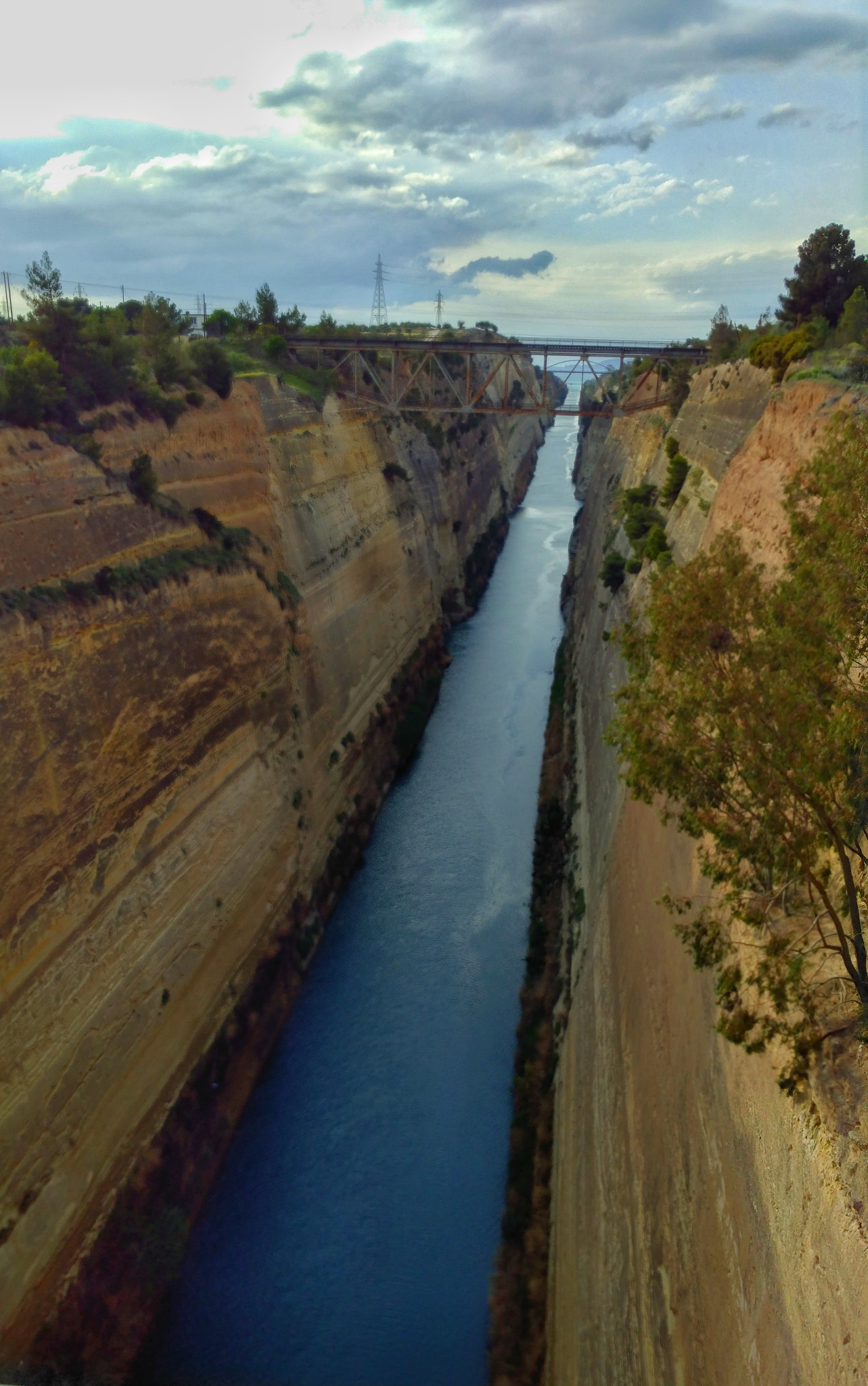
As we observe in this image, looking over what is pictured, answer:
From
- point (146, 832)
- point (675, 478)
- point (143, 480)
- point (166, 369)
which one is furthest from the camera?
point (675, 478)

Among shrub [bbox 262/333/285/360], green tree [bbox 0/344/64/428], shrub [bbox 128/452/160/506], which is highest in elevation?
shrub [bbox 262/333/285/360]

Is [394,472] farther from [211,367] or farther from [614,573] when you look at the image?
[614,573]

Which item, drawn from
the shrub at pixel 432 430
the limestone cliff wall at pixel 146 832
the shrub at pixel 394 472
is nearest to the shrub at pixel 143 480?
the limestone cliff wall at pixel 146 832

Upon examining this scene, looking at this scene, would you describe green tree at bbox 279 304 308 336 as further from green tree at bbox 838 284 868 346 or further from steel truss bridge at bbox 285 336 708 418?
green tree at bbox 838 284 868 346

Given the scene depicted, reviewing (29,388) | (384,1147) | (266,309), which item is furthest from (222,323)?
(384,1147)

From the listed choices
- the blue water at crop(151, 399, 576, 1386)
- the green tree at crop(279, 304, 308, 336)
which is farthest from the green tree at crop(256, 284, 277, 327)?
the blue water at crop(151, 399, 576, 1386)

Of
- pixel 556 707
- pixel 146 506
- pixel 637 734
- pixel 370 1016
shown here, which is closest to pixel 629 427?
pixel 556 707

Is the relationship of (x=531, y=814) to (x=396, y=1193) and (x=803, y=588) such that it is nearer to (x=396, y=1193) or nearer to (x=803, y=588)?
(x=396, y=1193)

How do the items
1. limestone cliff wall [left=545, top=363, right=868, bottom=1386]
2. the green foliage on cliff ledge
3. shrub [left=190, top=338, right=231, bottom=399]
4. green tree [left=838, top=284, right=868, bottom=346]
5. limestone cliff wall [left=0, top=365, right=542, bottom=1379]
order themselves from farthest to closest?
shrub [left=190, top=338, right=231, bottom=399] < green tree [left=838, top=284, right=868, bottom=346] < limestone cliff wall [left=0, top=365, right=542, bottom=1379] < limestone cliff wall [left=545, top=363, right=868, bottom=1386] < the green foliage on cliff ledge
